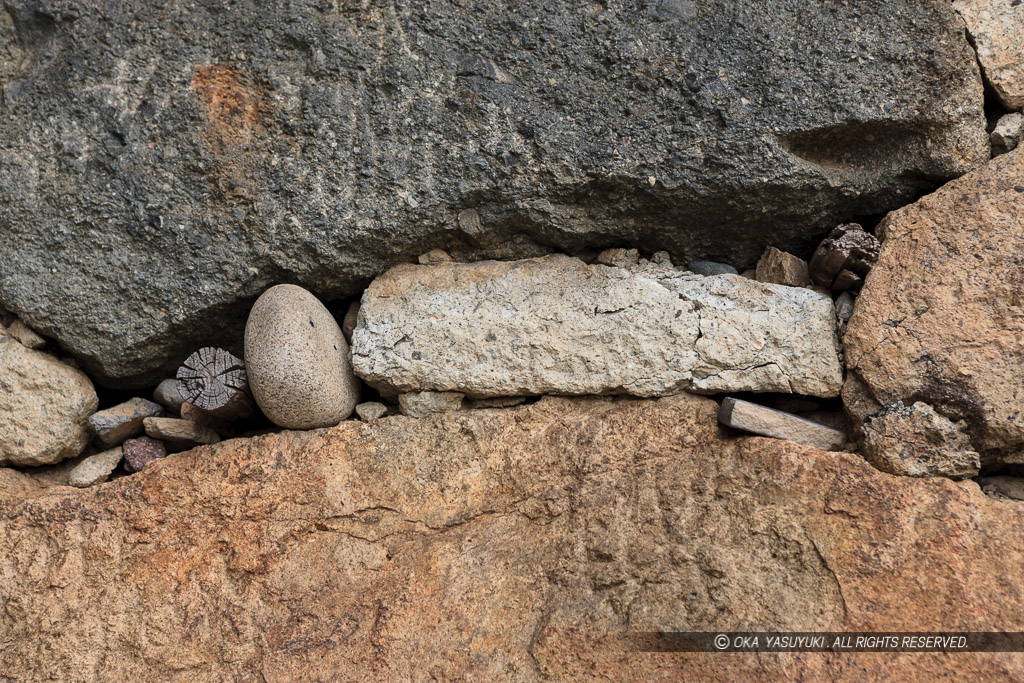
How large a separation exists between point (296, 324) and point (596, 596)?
43.6 inches

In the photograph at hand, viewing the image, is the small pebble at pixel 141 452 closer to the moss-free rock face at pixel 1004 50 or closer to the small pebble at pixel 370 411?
the small pebble at pixel 370 411

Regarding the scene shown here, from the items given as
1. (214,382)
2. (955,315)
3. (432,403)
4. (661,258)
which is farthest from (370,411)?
(955,315)

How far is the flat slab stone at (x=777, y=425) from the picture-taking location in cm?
200

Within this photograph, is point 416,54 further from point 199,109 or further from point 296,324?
point 296,324

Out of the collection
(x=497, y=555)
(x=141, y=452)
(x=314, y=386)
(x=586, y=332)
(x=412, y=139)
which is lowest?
(x=497, y=555)

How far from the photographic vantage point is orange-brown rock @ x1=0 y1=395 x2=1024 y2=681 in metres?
1.74

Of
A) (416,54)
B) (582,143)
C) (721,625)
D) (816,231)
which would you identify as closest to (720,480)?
(721,625)

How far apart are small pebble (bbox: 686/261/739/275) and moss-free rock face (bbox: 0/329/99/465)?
1.96 m

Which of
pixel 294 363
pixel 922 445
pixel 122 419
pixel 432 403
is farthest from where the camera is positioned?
pixel 122 419

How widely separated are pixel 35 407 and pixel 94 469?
264mm

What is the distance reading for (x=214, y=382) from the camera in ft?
7.43

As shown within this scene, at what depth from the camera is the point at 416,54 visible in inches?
88.4

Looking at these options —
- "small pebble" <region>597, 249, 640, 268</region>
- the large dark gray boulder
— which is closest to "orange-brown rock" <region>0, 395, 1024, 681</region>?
"small pebble" <region>597, 249, 640, 268</region>

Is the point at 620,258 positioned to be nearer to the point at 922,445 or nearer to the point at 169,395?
the point at 922,445
